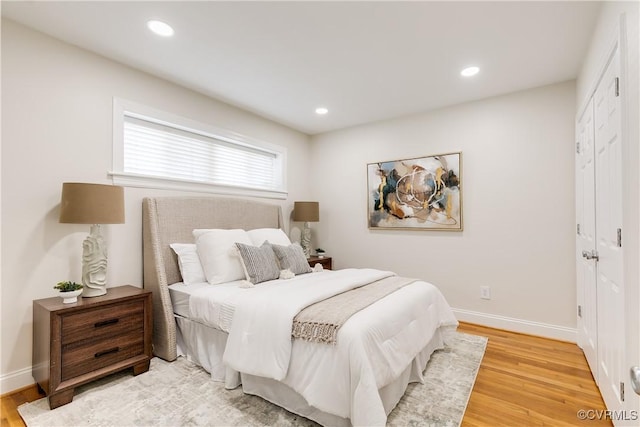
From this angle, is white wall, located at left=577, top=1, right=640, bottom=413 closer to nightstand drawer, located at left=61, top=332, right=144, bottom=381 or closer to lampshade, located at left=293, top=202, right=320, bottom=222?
nightstand drawer, located at left=61, top=332, right=144, bottom=381

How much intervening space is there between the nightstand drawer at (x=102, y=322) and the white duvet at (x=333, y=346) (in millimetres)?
424

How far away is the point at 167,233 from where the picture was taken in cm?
288

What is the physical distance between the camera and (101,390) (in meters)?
2.13

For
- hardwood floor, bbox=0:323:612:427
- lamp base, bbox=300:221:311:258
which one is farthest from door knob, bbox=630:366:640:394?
lamp base, bbox=300:221:311:258

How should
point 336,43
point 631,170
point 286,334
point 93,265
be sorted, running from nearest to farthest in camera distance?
1. point 631,170
2. point 286,334
3. point 93,265
4. point 336,43

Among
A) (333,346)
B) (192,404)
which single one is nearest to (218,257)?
(192,404)

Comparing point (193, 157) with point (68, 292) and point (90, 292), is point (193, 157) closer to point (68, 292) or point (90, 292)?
point (90, 292)

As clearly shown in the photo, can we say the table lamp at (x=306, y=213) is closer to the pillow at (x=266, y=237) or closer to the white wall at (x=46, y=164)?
the pillow at (x=266, y=237)

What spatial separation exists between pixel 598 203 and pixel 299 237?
342 cm

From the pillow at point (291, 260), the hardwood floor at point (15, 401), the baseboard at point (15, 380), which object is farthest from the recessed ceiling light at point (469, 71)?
the baseboard at point (15, 380)

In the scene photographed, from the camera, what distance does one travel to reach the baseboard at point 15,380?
2088mm

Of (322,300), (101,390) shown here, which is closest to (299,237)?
(322,300)

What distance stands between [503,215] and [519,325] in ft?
3.79

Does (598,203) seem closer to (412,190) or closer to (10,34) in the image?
(412,190)
